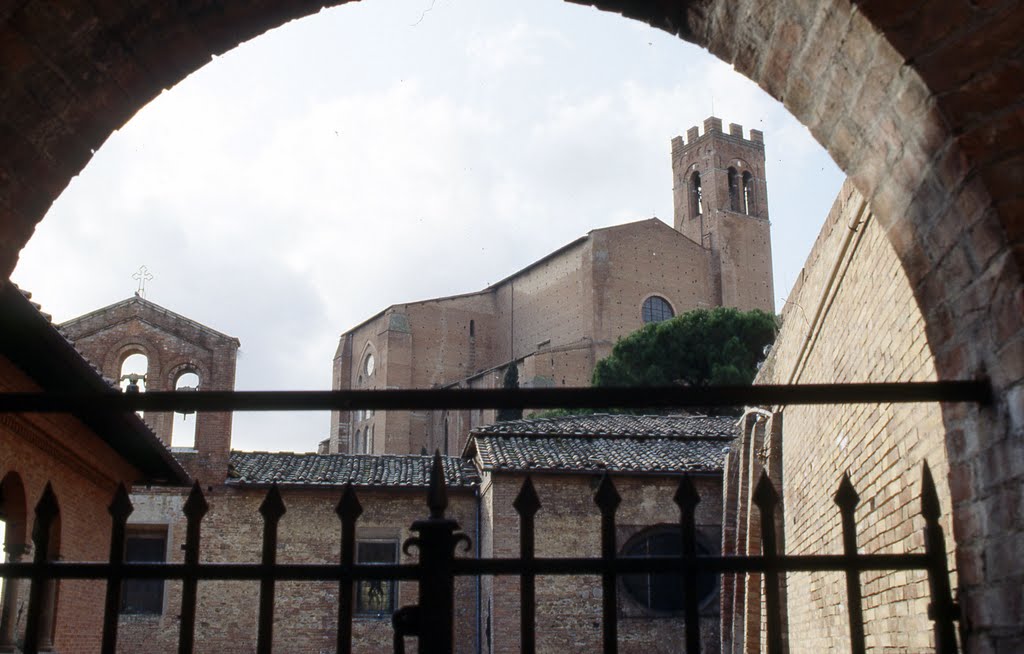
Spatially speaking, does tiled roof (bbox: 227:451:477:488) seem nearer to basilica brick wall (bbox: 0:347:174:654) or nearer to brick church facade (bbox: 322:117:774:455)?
basilica brick wall (bbox: 0:347:174:654)

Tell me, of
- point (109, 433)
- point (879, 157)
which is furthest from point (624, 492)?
point (879, 157)

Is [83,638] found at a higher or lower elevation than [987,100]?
lower

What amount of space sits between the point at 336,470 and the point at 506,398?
18800 millimetres

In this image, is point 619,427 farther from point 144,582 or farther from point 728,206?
point 728,206

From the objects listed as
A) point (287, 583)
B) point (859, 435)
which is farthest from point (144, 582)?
point (859, 435)

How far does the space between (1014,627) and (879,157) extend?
1120 millimetres

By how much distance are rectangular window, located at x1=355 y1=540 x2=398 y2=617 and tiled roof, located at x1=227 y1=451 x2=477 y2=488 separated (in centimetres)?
121

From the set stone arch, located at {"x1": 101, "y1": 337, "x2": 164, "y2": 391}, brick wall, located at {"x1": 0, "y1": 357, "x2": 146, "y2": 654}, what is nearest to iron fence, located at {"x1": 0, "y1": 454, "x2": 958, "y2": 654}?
brick wall, located at {"x1": 0, "y1": 357, "x2": 146, "y2": 654}

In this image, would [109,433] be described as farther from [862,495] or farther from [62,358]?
[862,495]

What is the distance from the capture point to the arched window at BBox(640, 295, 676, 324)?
41719 mm

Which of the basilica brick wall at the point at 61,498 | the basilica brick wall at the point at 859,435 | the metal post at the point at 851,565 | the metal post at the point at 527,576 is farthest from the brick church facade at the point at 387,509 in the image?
the metal post at the point at 851,565

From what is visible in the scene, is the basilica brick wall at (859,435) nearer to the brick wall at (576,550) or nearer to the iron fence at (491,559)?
Answer: the iron fence at (491,559)

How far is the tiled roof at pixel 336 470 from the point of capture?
63.8 feet

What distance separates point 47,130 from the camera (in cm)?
251
